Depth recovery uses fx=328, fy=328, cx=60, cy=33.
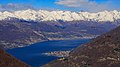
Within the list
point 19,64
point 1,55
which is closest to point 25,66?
point 19,64

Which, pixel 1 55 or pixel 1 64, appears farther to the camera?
pixel 1 55

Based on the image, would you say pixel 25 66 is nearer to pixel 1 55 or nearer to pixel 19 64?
pixel 19 64

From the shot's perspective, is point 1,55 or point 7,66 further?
point 1,55
